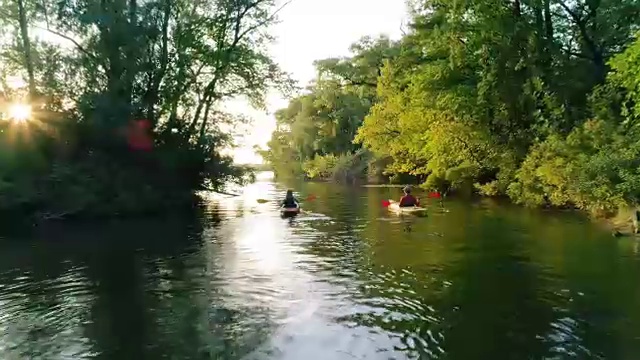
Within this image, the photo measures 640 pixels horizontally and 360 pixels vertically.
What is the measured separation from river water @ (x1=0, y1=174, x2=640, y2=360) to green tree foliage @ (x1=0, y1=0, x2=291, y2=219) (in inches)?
218

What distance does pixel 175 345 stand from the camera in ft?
29.2

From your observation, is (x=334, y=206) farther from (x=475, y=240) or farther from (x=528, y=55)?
(x=475, y=240)

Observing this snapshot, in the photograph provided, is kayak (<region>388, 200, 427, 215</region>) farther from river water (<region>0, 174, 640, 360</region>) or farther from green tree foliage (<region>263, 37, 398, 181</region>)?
green tree foliage (<region>263, 37, 398, 181</region>)

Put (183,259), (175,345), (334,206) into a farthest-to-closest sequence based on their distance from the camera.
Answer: (334,206), (183,259), (175,345)

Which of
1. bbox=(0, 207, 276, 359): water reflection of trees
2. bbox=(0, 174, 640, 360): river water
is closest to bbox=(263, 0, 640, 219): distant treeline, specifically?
bbox=(0, 174, 640, 360): river water

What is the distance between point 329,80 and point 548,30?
3357 cm

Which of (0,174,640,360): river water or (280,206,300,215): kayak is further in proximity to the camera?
(280,206,300,215): kayak

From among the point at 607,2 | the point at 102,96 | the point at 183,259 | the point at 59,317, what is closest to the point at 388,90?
the point at 607,2

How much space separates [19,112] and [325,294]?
21.3 metres

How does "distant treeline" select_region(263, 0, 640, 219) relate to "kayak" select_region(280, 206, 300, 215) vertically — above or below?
above

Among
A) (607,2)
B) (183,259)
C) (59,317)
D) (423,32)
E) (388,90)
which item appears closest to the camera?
(59,317)

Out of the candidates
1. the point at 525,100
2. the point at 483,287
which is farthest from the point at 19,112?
the point at 525,100

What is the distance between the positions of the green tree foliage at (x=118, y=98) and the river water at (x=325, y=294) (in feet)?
18.2

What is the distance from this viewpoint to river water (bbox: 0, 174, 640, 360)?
8.81m
